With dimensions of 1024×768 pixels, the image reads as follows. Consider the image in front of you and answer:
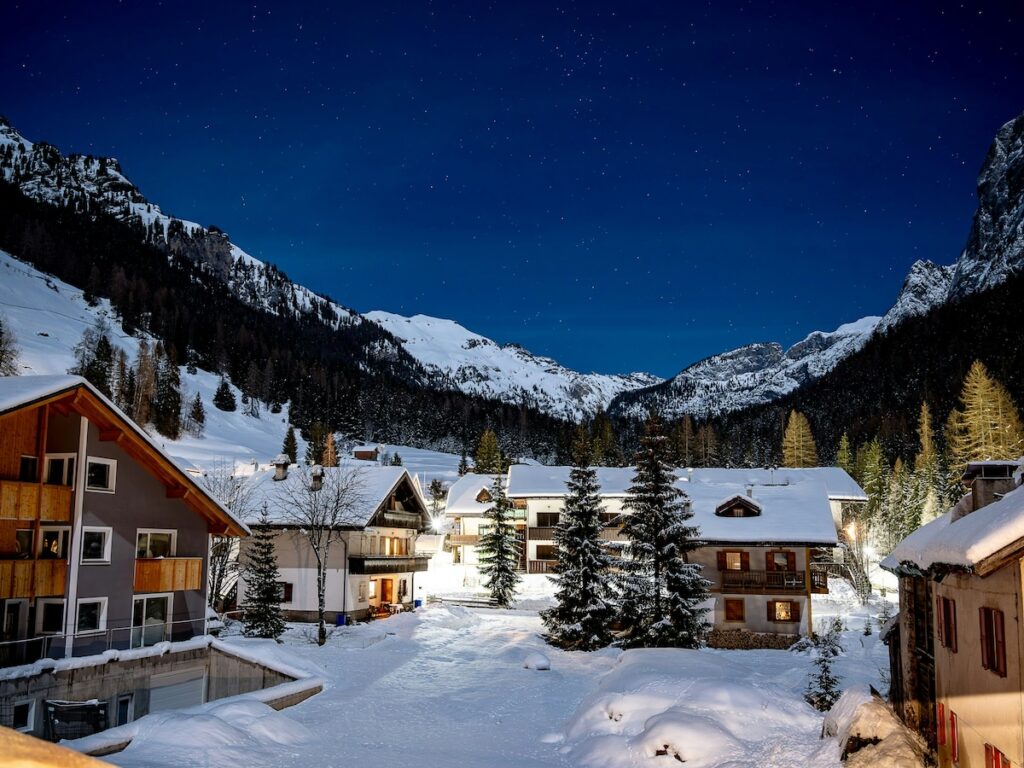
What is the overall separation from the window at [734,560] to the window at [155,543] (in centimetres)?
3142

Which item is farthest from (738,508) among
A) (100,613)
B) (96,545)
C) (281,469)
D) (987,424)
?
(987,424)

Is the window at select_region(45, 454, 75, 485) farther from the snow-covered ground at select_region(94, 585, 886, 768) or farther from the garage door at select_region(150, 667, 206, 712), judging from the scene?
the snow-covered ground at select_region(94, 585, 886, 768)

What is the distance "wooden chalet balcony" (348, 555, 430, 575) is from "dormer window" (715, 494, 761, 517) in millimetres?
20345

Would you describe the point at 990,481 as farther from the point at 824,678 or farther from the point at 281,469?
the point at 281,469

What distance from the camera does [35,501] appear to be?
2456cm

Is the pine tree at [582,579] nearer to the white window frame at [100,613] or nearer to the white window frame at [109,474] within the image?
A: the white window frame at [100,613]

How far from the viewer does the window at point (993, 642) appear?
14.0 metres

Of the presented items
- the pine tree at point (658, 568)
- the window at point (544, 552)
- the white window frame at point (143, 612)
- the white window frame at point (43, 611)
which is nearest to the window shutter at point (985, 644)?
the white window frame at point (143, 612)

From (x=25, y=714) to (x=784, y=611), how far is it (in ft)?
126

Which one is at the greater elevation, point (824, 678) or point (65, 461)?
point (65, 461)

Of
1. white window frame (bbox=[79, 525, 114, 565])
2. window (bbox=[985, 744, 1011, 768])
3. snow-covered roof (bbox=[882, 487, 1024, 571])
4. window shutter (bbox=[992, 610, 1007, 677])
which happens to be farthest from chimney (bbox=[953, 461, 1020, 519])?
white window frame (bbox=[79, 525, 114, 565])

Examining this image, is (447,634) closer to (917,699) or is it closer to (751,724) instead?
(751,724)

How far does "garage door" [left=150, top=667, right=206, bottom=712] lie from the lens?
27.6 meters

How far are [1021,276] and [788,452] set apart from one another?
62933mm
